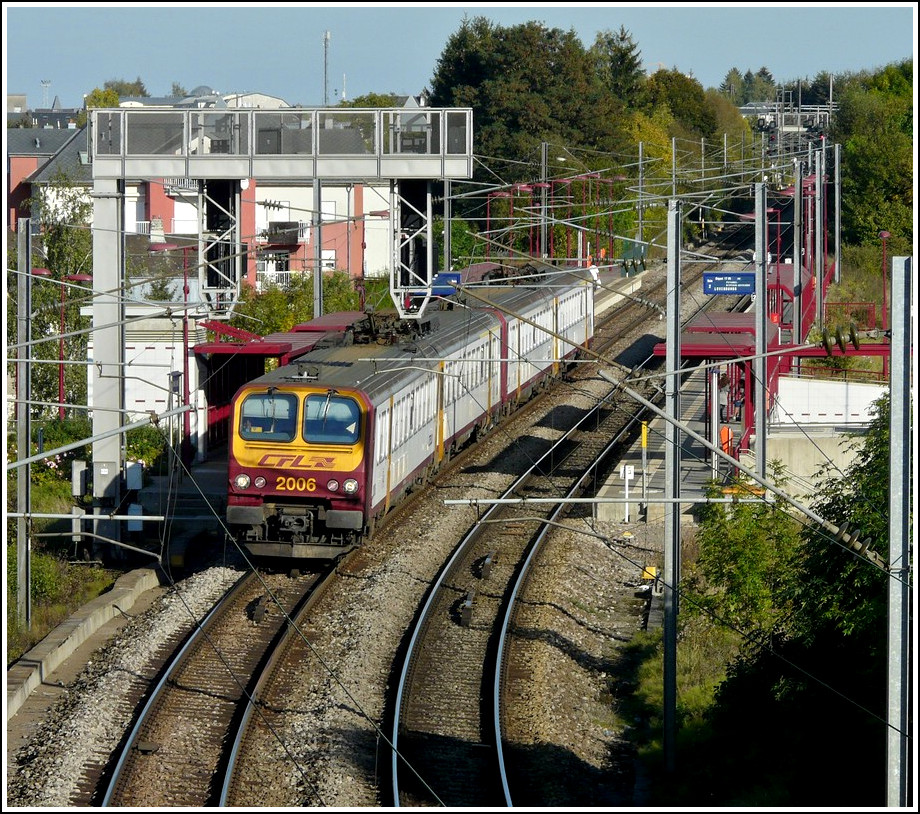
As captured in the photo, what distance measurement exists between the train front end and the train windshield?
1 cm

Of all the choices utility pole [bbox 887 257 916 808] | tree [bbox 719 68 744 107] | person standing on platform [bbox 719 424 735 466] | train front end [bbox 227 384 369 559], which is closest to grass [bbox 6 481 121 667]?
train front end [bbox 227 384 369 559]

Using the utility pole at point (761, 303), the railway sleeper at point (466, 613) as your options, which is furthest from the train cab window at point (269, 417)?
the utility pole at point (761, 303)

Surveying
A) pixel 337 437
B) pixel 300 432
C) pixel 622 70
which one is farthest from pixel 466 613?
pixel 622 70

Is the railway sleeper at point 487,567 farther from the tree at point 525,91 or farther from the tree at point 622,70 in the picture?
the tree at point 622,70

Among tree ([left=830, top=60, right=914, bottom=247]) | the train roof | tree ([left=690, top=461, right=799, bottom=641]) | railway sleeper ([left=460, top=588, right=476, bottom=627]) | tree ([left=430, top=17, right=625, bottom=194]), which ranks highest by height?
tree ([left=430, top=17, right=625, bottom=194])

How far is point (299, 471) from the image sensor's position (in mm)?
17500

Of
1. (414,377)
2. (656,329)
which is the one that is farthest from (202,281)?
(656,329)

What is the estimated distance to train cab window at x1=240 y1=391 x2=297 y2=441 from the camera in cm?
1773

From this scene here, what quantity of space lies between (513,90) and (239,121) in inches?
1603

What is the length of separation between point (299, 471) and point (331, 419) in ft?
2.38

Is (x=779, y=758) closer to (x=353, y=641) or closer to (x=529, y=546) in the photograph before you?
(x=353, y=641)

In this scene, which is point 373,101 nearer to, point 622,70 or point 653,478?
point 622,70

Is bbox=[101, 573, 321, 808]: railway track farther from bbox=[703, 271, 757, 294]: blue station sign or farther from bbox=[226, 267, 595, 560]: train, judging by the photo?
bbox=[703, 271, 757, 294]: blue station sign

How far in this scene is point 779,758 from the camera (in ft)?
41.2
